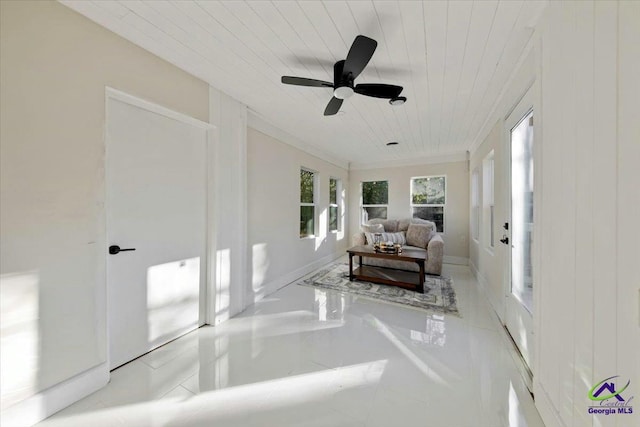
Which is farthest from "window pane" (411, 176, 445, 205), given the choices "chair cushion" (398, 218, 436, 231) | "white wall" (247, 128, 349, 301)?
"white wall" (247, 128, 349, 301)

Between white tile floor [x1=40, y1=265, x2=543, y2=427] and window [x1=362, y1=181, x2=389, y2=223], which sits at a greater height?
window [x1=362, y1=181, x2=389, y2=223]

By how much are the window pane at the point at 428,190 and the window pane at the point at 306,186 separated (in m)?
2.61

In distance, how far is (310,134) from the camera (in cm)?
392

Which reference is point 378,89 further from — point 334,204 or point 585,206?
point 334,204

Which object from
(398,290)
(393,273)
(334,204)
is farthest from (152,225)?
(334,204)

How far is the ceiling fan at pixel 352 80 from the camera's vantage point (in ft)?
5.04

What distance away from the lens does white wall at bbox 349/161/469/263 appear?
509 cm

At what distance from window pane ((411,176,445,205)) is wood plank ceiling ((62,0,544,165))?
257 centimetres

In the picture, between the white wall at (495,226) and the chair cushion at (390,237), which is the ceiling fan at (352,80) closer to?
the white wall at (495,226)

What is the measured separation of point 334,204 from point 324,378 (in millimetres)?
4245

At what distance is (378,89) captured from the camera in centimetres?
201

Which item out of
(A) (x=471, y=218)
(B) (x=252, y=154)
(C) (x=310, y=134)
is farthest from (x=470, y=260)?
(B) (x=252, y=154)

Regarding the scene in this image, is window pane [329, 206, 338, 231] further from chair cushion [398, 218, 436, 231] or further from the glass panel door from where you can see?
the glass panel door

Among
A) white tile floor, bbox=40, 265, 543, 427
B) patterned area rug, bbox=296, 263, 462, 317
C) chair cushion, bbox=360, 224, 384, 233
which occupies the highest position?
chair cushion, bbox=360, 224, 384, 233
